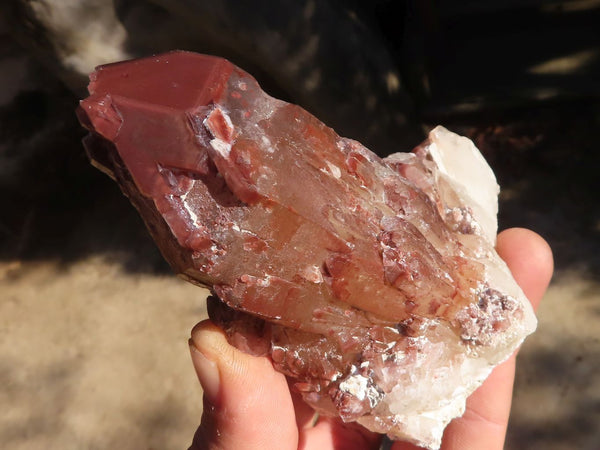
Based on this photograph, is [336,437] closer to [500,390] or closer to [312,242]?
[500,390]

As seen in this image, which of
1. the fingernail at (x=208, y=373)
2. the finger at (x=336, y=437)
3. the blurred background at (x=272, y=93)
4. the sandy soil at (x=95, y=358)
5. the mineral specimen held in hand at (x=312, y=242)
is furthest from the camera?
the sandy soil at (x=95, y=358)

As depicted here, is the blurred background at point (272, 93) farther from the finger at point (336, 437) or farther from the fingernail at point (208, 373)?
the fingernail at point (208, 373)

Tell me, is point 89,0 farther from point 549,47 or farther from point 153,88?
point 549,47

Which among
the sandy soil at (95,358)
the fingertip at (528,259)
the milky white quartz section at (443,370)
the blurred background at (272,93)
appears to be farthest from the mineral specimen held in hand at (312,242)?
the sandy soil at (95,358)

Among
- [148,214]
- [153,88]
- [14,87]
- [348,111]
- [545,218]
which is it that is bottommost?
[14,87]

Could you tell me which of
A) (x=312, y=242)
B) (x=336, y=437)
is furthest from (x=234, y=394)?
(x=336, y=437)

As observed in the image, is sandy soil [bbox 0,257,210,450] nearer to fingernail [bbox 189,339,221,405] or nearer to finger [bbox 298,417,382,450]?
finger [bbox 298,417,382,450]

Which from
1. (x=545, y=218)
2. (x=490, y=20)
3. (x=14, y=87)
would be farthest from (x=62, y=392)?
(x=490, y=20)

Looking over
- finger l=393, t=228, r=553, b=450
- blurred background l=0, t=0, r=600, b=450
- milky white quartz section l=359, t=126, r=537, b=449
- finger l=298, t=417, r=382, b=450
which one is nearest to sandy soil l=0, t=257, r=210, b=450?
blurred background l=0, t=0, r=600, b=450
